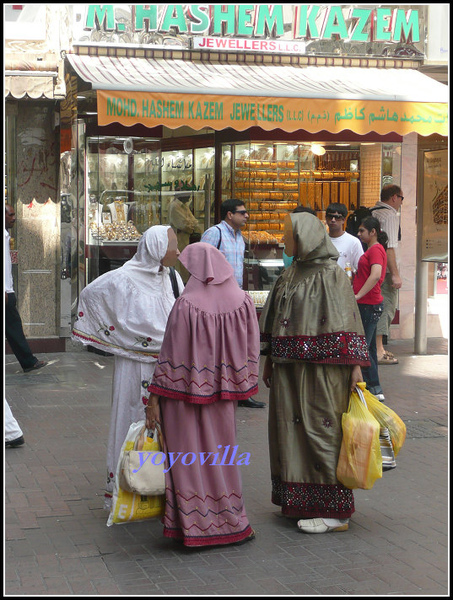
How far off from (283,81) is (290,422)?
7.02 m

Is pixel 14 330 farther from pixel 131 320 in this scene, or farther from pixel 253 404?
pixel 131 320

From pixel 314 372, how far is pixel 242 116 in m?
5.67

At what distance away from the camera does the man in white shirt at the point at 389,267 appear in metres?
10.8

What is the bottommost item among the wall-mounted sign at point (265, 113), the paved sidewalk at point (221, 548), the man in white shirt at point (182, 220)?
the paved sidewalk at point (221, 548)

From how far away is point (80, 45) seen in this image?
454 inches

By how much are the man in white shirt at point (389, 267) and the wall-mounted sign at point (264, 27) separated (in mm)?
2533

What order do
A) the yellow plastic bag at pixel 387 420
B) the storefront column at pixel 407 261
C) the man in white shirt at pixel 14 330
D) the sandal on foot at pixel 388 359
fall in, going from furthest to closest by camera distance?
the storefront column at pixel 407 261, the sandal on foot at pixel 388 359, the man in white shirt at pixel 14 330, the yellow plastic bag at pixel 387 420

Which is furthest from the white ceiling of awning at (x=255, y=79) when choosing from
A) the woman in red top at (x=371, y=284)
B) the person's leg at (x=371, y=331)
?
the person's leg at (x=371, y=331)

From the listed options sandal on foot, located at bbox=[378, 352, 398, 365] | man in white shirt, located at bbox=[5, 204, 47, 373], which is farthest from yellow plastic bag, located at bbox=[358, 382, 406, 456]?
sandal on foot, located at bbox=[378, 352, 398, 365]

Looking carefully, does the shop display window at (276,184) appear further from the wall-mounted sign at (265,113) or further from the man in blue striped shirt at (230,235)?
the man in blue striped shirt at (230,235)

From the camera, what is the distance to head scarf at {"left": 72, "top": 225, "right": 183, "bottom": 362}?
17.8ft

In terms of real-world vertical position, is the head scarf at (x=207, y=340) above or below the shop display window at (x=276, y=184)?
below

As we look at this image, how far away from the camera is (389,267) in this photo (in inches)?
427

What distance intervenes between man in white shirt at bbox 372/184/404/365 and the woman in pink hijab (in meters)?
5.84
